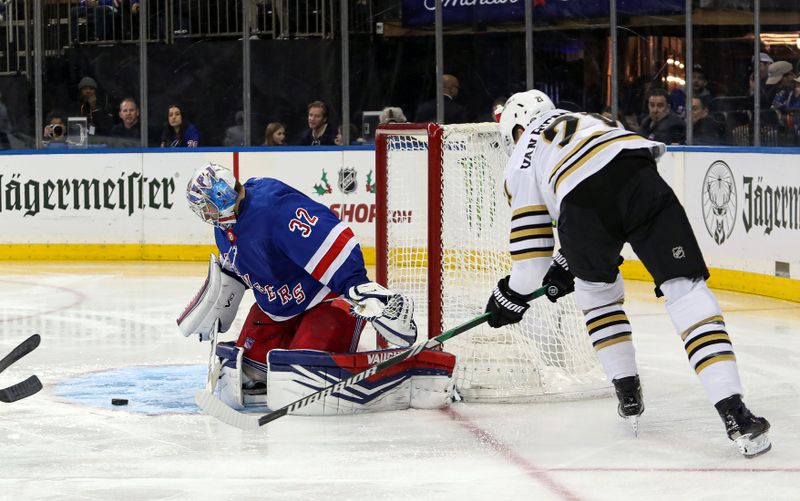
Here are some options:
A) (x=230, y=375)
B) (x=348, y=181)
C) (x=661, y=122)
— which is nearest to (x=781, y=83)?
(x=661, y=122)

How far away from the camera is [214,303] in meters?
4.48

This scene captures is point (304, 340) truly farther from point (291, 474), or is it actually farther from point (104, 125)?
point (104, 125)

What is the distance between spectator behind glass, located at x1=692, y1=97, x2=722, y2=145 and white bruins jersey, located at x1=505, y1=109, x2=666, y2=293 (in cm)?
452

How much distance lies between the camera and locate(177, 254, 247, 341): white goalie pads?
14.7 ft

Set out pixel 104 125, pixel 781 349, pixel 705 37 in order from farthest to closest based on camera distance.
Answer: pixel 104 125, pixel 705 37, pixel 781 349

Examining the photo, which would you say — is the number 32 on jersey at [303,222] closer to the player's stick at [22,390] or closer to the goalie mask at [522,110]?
the goalie mask at [522,110]

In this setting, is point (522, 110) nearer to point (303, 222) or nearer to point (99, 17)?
point (303, 222)

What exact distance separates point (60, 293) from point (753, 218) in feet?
11.6

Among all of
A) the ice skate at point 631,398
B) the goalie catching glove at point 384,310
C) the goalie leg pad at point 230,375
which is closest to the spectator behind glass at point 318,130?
the goalie leg pad at point 230,375

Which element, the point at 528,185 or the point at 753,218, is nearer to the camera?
the point at 528,185

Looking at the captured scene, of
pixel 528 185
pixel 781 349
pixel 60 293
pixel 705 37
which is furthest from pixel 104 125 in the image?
pixel 528 185

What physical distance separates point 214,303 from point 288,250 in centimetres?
44

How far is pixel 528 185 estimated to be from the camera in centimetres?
374

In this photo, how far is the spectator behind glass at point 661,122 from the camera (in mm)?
8305
